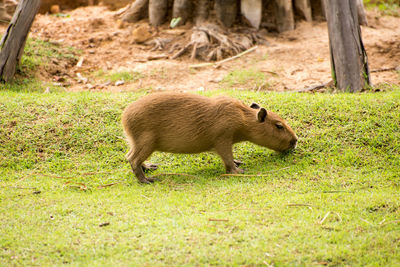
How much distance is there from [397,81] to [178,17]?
15.1ft

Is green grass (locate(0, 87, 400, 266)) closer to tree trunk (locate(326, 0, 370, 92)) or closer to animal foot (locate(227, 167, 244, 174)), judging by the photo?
animal foot (locate(227, 167, 244, 174))

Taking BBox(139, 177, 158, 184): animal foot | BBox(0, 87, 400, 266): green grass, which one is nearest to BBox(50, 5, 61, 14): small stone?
BBox(0, 87, 400, 266): green grass

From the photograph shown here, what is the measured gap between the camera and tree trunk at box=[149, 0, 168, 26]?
928 cm

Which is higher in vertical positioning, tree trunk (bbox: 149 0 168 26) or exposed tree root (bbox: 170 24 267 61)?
tree trunk (bbox: 149 0 168 26)

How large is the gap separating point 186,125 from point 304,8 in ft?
20.3

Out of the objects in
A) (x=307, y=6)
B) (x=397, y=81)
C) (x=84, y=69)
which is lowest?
(x=397, y=81)

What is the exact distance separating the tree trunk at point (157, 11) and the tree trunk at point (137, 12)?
327 millimetres

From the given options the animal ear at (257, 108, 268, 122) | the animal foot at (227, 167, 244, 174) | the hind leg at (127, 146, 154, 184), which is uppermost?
the animal ear at (257, 108, 268, 122)

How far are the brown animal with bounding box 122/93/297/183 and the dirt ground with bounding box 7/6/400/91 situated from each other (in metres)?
2.64

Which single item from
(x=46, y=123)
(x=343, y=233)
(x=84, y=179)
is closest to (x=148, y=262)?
(x=343, y=233)

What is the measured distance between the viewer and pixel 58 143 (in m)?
5.17

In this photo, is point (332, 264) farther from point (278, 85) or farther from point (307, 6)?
point (307, 6)

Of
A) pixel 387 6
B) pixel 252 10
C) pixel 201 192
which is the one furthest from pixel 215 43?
pixel 201 192

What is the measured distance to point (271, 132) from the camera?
456cm
